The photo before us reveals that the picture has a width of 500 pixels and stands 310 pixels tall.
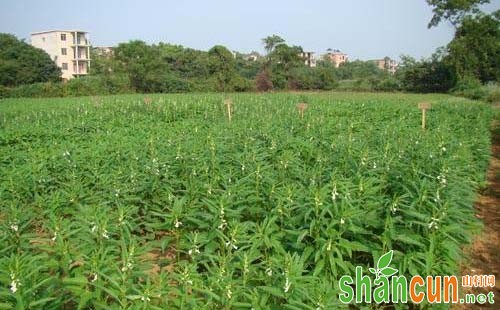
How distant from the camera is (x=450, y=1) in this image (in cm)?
4350

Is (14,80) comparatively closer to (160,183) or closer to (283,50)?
(283,50)

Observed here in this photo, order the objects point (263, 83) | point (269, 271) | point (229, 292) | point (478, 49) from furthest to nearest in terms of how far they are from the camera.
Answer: point (263, 83)
point (478, 49)
point (269, 271)
point (229, 292)

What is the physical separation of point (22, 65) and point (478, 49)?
55.0 metres

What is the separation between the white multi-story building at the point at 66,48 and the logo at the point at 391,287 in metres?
75.7

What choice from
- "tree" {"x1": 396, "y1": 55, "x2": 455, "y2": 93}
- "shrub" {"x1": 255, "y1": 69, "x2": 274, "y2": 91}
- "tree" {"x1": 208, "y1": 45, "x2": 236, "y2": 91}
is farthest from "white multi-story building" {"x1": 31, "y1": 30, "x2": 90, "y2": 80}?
"tree" {"x1": 396, "y1": 55, "x2": 455, "y2": 93}

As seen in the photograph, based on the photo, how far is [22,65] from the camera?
53.8 metres

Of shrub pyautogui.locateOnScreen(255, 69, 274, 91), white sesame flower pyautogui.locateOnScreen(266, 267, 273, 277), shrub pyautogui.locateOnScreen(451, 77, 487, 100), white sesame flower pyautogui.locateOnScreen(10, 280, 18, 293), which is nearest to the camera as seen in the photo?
white sesame flower pyautogui.locateOnScreen(10, 280, 18, 293)

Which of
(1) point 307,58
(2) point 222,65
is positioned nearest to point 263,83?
(2) point 222,65

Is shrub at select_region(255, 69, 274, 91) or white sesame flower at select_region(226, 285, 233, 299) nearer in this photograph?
white sesame flower at select_region(226, 285, 233, 299)

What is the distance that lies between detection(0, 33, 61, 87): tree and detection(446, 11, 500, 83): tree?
167ft

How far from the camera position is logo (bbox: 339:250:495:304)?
3.29 m

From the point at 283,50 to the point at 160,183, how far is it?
56.9m

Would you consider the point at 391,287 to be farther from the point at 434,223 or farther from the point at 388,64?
the point at 388,64

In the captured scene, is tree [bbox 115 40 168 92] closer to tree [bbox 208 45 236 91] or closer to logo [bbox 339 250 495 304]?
tree [bbox 208 45 236 91]
